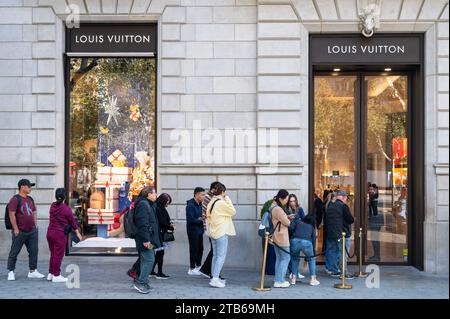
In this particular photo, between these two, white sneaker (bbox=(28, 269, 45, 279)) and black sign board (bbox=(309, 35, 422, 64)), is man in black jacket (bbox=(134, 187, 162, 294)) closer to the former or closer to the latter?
white sneaker (bbox=(28, 269, 45, 279))

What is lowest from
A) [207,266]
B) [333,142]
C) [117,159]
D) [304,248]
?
[207,266]

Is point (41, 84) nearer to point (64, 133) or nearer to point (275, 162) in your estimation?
point (64, 133)

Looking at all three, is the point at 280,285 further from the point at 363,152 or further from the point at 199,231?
the point at 363,152

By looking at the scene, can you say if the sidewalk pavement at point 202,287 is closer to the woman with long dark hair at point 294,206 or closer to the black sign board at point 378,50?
the woman with long dark hair at point 294,206

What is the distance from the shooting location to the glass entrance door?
544 inches

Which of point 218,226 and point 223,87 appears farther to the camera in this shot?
point 223,87

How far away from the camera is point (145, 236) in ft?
33.0

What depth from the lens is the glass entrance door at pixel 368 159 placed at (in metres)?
13.8

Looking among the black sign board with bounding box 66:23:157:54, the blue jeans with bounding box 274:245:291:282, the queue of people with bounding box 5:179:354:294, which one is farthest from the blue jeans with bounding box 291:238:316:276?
the black sign board with bounding box 66:23:157:54

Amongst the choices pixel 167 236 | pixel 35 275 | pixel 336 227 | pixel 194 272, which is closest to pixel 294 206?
pixel 336 227

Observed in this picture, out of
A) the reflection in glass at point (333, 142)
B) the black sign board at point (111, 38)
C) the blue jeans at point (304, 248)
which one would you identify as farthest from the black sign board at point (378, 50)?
the blue jeans at point (304, 248)

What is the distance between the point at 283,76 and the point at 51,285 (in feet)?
21.1

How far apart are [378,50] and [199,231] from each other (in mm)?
5628

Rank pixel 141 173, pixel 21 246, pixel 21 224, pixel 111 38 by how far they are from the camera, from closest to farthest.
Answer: pixel 21 224
pixel 21 246
pixel 111 38
pixel 141 173
